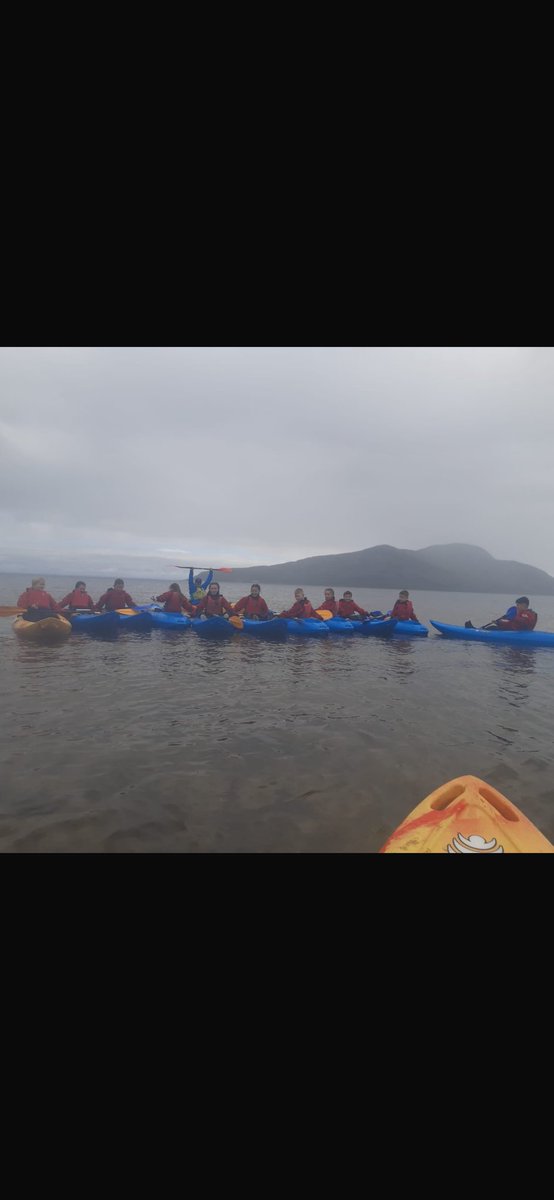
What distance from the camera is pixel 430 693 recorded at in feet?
41.0

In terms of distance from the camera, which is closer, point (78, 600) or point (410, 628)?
point (78, 600)

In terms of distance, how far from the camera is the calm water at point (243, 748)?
5.03m

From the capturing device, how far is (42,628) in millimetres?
17234

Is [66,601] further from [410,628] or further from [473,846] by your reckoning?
[473,846]

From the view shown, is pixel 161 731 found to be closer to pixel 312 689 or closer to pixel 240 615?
pixel 312 689

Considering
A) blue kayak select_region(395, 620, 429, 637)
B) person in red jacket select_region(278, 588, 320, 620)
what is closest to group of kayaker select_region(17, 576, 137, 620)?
person in red jacket select_region(278, 588, 320, 620)

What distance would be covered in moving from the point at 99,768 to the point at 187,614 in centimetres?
1443

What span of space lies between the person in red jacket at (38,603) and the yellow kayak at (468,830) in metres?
17.3

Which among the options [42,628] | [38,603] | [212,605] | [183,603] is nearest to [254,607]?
[212,605]

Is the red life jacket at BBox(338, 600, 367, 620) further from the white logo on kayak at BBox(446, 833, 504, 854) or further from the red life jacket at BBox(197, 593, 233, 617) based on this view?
the white logo on kayak at BBox(446, 833, 504, 854)

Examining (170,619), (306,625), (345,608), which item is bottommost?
(306,625)

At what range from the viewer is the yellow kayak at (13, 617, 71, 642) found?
17203 millimetres

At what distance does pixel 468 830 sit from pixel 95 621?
17.7 metres

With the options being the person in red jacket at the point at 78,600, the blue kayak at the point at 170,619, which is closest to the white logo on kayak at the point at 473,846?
the blue kayak at the point at 170,619
